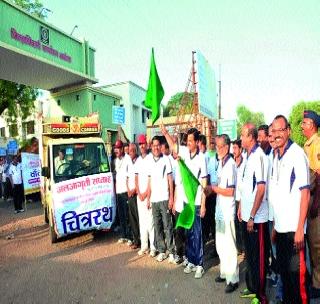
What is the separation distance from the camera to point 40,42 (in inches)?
643

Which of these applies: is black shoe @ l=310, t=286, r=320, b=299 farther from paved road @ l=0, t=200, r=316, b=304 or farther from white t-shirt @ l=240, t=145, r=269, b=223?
white t-shirt @ l=240, t=145, r=269, b=223

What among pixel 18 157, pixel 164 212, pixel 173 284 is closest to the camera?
pixel 173 284

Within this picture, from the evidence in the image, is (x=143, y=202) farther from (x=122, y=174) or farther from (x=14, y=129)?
(x=14, y=129)

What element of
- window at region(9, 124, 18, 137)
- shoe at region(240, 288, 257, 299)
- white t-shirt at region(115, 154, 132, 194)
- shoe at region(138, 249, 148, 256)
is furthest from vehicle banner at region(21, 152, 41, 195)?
window at region(9, 124, 18, 137)

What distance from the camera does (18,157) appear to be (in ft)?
43.8

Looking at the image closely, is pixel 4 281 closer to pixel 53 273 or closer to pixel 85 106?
pixel 53 273

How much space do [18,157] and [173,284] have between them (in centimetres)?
1017

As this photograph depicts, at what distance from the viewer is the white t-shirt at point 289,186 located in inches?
130

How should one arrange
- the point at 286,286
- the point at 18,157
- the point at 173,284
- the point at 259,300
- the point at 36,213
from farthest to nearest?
the point at 18,157 → the point at 36,213 → the point at 173,284 → the point at 259,300 → the point at 286,286

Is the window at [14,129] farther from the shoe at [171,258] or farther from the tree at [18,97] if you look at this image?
the shoe at [171,258]

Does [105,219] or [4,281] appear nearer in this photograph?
[4,281]

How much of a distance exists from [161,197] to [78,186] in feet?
6.18

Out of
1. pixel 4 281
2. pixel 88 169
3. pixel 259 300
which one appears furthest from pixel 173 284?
pixel 88 169

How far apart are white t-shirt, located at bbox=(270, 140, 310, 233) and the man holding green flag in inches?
64.4
